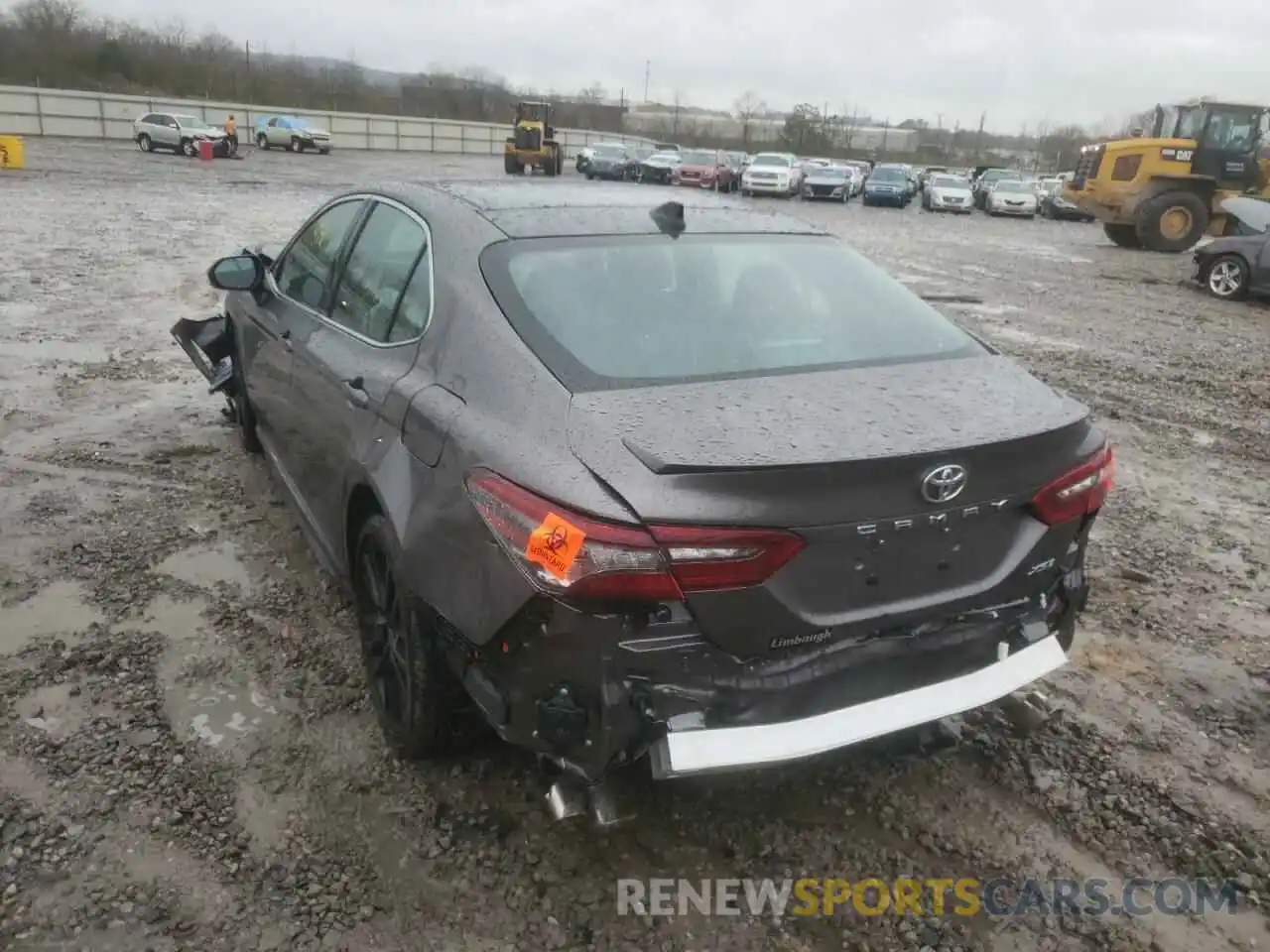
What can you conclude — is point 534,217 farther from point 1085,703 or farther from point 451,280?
point 1085,703

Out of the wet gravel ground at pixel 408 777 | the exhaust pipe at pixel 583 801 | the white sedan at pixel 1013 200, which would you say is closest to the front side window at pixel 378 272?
the wet gravel ground at pixel 408 777

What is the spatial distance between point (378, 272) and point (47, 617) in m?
1.89

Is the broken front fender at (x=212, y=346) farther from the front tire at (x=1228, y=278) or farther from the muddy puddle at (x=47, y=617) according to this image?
the front tire at (x=1228, y=278)

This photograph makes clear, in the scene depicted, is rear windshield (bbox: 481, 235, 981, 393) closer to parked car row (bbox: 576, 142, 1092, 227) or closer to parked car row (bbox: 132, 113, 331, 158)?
parked car row (bbox: 576, 142, 1092, 227)

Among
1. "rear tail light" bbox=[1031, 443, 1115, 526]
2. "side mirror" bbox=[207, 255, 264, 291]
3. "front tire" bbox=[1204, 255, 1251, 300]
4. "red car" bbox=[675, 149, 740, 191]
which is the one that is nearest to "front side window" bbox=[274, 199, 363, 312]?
"side mirror" bbox=[207, 255, 264, 291]

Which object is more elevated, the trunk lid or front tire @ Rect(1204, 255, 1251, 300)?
the trunk lid

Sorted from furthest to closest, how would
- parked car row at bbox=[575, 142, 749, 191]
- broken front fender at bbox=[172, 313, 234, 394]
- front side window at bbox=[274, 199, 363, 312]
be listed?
parked car row at bbox=[575, 142, 749, 191] < broken front fender at bbox=[172, 313, 234, 394] < front side window at bbox=[274, 199, 363, 312]

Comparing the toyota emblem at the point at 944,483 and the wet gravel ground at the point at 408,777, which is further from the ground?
the toyota emblem at the point at 944,483

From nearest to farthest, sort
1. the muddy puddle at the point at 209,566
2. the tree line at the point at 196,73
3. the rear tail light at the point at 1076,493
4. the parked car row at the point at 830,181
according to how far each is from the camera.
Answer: the rear tail light at the point at 1076,493, the muddy puddle at the point at 209,566, the parked car row at the point at 830,181, the tree line at the point at 196,73

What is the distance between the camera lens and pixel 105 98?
1789 inches

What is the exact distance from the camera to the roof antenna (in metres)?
3.28

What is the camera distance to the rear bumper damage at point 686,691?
219cm

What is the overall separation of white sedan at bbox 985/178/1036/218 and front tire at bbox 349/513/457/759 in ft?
111

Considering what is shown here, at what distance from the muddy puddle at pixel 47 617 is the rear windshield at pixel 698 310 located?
2234 millimetres
